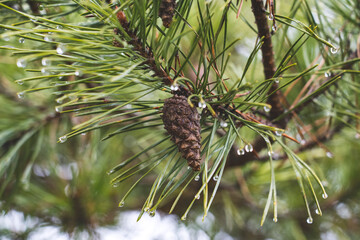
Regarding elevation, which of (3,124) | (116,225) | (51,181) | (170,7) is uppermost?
(170,7)

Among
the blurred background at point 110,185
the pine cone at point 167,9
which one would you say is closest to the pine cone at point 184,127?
the pine cone at point 167,9

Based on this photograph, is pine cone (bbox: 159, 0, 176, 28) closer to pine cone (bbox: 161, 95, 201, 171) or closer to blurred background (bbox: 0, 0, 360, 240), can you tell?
pine cone (bbox: 161, 95, 201, 171)

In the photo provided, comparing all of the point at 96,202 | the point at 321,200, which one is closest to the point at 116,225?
the point at 96,202

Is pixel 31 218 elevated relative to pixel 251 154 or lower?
lower

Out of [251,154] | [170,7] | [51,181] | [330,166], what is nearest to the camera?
[170,7]

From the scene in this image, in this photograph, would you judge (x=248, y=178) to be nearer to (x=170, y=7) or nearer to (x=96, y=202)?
(x=96, y=202)

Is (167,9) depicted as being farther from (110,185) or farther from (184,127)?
(110,185)

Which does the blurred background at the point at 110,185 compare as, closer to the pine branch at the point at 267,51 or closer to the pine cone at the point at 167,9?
the pine branch at the point at 267,51

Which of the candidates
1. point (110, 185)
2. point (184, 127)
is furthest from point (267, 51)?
point (110, 185)
